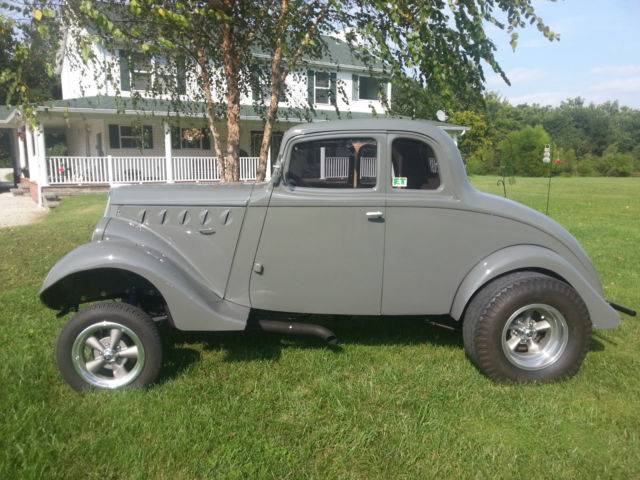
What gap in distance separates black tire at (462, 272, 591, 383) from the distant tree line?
2642 mm

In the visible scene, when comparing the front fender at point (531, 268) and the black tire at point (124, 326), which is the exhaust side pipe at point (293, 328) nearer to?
the black tire at point (124, 326)

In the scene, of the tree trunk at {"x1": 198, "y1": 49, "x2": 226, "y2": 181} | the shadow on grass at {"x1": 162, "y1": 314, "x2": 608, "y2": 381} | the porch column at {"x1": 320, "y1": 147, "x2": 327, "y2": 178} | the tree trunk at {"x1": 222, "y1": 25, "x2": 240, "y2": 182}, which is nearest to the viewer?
the porch column at {"x1": 320, "y1": 147, "x2": 327, "y2": 178}

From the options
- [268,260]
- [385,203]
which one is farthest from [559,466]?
[268,260]

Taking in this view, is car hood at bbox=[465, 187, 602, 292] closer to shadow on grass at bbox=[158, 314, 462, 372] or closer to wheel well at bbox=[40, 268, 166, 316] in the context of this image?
shadow on grass at bbox=[158, 314, 462, 372]

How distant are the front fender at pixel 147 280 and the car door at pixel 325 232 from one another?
0.31 metres

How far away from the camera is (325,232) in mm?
3719

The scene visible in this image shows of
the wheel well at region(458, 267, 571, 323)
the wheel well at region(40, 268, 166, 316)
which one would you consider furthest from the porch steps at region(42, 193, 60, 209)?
the wheel well at region(458, 267, 571, 323)

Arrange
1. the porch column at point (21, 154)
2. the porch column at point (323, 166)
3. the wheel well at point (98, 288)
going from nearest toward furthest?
the wheel well at point (98, 288), the porch column at point (323, 166), the porch column at point (21, 154)

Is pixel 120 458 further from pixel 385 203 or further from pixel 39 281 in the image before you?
pixel 39 281

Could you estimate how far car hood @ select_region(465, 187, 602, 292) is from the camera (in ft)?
12.4

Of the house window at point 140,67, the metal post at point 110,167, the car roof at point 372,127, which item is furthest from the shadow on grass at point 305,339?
the metal post at point 110,167

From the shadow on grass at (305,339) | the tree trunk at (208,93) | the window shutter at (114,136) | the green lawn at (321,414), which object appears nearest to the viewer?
the green lawn at (321,414)

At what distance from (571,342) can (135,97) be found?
659cm

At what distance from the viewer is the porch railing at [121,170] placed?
17.9 m
